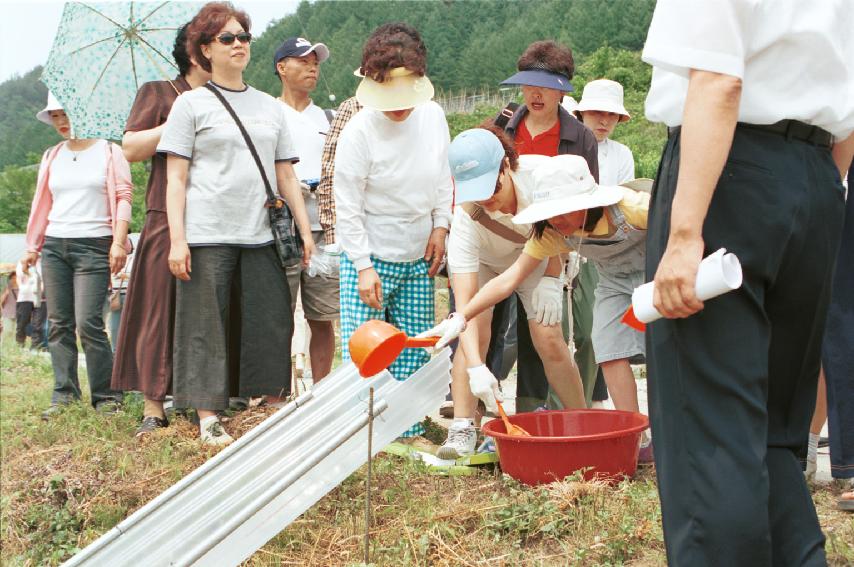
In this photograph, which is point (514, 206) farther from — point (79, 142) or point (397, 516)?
point (79, 142)

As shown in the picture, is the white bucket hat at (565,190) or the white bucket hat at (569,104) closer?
the white bucket hat at (565,190)

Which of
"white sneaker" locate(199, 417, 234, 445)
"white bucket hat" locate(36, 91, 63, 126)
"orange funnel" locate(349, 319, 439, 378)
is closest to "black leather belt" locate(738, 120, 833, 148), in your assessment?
"orange funnel" locate(349, 319, 439, 378)

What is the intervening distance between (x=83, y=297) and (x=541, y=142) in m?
2.80

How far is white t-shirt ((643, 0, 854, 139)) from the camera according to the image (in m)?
1.90

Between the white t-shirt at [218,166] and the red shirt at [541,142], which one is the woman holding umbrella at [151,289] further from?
the red shirt at [541,142]

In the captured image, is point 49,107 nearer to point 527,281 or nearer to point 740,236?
point 527,281

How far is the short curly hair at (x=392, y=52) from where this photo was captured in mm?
4488

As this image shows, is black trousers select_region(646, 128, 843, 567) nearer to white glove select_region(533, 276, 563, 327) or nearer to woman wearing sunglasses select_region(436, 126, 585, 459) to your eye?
woman wearing sunglasses select_region(436, 126, 585, 459)

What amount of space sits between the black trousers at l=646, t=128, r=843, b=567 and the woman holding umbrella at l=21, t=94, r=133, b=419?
4.25m

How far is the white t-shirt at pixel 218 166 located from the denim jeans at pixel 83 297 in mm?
1363

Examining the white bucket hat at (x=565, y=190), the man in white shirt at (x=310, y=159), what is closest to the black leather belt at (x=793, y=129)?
the white bucket hat at (x=565, y=190)

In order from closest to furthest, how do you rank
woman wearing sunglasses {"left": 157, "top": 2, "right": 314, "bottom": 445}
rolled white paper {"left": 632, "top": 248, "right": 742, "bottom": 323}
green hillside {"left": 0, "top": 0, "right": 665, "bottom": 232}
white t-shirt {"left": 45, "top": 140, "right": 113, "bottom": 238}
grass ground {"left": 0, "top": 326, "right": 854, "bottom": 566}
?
1. rolled white paper {"left": 632, "top": 248, "right": 742, "bottom": 323}
2. grass ground {"left": 0, "top": 326, "right": 854, "bottom": 566}
3. woman wearing sunglasses {"left": 157, "top": 2, "right": 314, "bottom": 445}
4. white t-shirt {"left": 45, "top": 140, "right": 113, "bottom": 238}
5. green hillside {"left": 0, "top": 0, "right": 665, "bottom": 232}

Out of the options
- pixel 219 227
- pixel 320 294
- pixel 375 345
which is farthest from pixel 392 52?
pixel 375 345

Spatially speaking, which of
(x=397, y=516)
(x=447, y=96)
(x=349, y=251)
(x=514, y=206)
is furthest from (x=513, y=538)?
(x=447, y=96)
